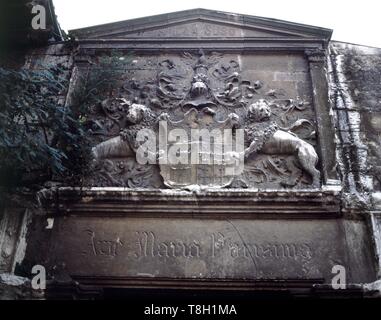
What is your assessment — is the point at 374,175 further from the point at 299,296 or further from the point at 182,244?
the point at 182,244

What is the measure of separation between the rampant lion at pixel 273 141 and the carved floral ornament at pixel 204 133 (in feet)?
0.03

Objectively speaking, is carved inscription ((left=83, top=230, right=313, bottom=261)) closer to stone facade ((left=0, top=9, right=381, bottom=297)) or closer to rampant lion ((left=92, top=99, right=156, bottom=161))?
stone facade ((left=0, top=9, right=381, bottom=297))

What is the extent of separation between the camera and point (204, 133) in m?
5.66

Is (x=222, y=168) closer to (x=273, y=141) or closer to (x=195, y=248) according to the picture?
(x=273, y=141)

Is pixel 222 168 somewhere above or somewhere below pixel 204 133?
below

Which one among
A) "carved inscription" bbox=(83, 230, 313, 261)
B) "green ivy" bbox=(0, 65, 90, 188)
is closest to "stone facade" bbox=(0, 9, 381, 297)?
"carved inscription" bbox=(83, 230, 313, 261)

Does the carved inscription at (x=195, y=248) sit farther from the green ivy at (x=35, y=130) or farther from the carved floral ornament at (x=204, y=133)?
the green ivy at (x=35, y=130)

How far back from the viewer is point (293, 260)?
4875 mm

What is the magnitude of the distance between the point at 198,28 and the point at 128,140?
6.15 ft

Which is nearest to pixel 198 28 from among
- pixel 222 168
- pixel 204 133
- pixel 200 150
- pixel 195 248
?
pixel 204 133

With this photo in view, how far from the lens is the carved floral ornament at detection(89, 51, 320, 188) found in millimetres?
5367
